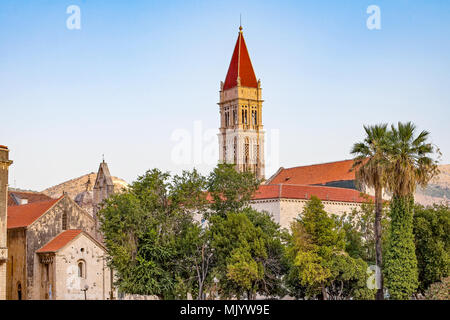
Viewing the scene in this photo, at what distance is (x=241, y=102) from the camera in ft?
443

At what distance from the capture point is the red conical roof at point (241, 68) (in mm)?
133500

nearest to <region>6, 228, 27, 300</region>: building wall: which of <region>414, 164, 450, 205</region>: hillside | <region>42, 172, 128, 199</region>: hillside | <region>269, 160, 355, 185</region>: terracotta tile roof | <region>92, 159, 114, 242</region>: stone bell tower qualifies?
<region>92, 159, 114, 242</region>: stone bell tower

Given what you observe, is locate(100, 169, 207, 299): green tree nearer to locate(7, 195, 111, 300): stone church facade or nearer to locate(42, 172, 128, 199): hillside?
locate(7, 195, 111, 300): stone church facade

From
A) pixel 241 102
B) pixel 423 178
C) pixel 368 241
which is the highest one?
pixel 241 102

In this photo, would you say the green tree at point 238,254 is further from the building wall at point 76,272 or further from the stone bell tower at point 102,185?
the stone bell tower at point 102,185

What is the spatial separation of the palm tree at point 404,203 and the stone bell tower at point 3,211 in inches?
969

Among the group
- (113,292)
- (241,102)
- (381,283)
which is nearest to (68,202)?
(113,292)

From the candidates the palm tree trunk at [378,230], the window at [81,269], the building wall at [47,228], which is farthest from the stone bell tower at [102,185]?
the palm tree trunk at [378,230]

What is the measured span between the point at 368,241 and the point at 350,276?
10704 mm

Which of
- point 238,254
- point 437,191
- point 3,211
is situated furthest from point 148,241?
point 437,191

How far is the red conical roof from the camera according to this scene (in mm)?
133500

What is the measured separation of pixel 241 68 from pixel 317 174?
41900 mm

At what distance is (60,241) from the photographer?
57.8 m
